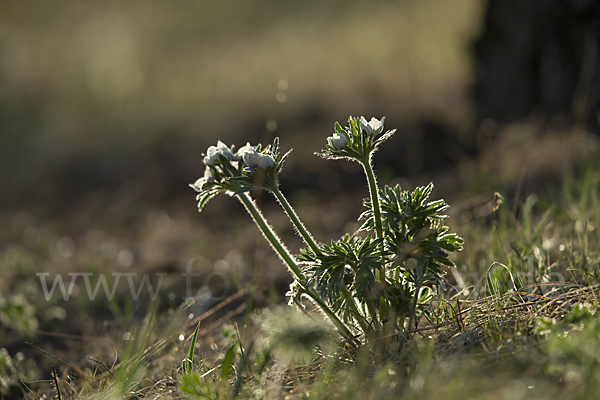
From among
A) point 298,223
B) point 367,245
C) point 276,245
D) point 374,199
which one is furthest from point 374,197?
point 276,245

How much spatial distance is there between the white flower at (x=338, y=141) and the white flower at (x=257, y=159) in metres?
0.19

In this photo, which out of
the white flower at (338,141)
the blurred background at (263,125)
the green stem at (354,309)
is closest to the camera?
the white flower at (338,141)

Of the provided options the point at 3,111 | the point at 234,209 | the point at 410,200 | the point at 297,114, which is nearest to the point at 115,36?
the point at 3,111

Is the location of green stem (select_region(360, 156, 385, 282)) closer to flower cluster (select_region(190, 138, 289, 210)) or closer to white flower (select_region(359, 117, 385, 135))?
white flower (select_region(359, 117, 385, 135))

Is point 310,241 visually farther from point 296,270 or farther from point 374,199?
point 374,199

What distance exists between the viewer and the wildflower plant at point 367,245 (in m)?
1.63

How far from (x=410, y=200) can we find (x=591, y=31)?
346 cm

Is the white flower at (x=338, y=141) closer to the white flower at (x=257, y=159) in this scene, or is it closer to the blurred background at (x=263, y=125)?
the white flower at (x=257, y=159)

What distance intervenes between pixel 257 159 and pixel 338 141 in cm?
25

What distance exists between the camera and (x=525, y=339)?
1554mm

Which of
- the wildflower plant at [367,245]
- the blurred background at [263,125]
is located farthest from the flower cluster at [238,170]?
the blurred background at [263,125]

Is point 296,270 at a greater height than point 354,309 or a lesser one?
greater

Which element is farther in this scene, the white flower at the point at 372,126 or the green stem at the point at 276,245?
the green stem at the point at 276,245

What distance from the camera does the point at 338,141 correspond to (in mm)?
1619
